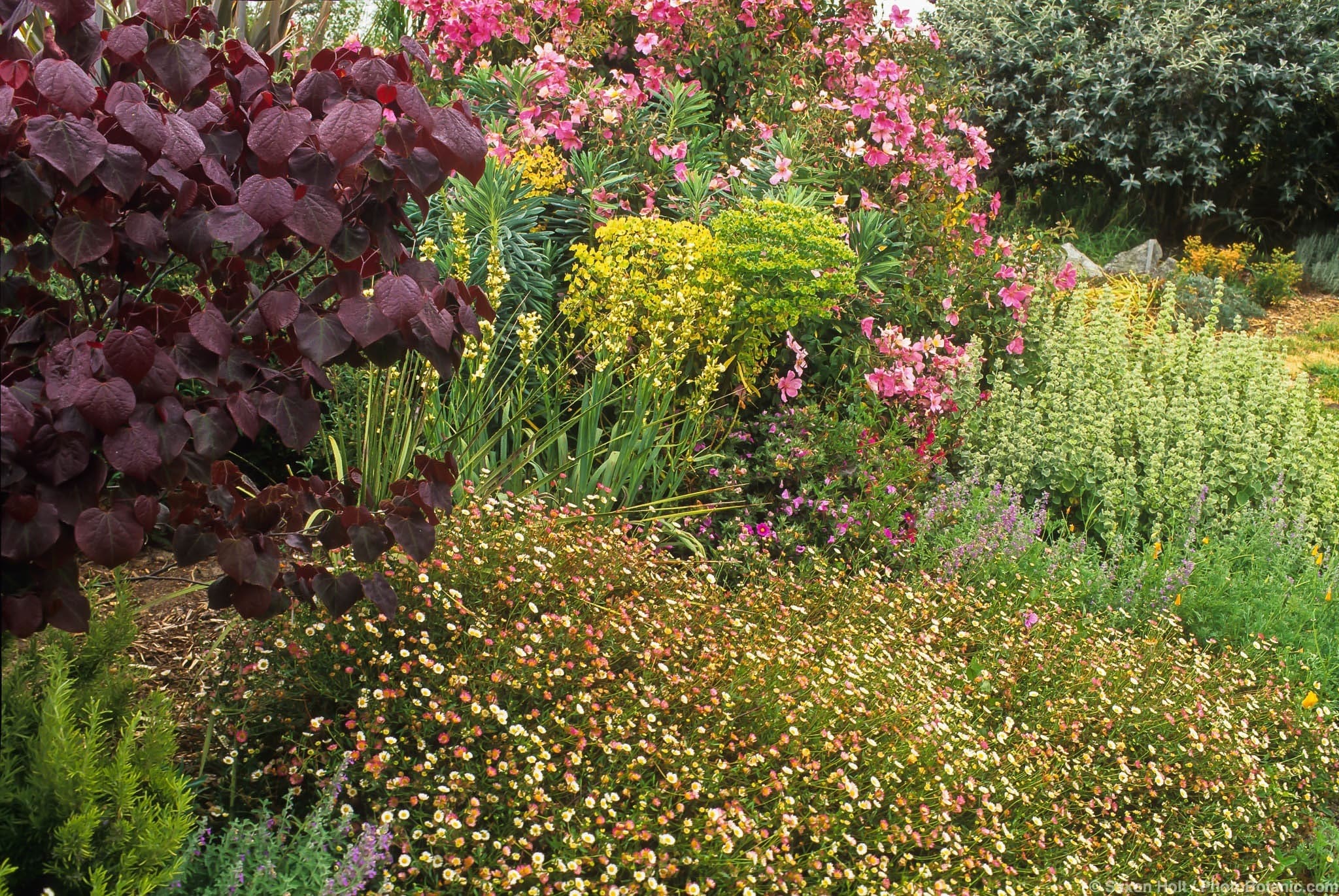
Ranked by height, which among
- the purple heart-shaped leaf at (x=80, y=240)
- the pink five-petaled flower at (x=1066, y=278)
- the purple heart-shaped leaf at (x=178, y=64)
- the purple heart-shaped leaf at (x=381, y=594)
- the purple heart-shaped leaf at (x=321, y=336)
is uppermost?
the purple heart-shaped leaf at (x=178, y=64)

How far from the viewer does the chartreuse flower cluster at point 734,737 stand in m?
2.44

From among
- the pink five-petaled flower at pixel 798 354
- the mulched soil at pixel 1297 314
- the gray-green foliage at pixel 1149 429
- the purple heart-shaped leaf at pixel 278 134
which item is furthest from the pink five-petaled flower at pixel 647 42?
the mulched soil at pixel 1297 314

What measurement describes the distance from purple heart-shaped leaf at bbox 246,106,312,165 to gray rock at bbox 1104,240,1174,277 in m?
9.67

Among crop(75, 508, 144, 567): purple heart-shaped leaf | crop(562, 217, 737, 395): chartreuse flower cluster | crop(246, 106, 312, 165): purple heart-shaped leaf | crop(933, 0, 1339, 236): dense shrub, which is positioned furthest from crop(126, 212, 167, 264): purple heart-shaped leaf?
crop(933, 0, 1339, 236): dense shrub

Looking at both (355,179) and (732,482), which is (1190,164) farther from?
(355,179)

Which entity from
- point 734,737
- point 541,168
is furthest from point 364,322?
point 541,168

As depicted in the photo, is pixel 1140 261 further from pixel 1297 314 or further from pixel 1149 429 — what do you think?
pixel 1149 429

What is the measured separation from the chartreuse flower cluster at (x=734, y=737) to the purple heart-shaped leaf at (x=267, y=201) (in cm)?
110

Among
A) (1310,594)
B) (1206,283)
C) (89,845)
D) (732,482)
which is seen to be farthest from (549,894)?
(1206,283)

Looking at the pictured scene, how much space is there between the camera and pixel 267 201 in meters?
1.94

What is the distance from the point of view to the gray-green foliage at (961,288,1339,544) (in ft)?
18.5

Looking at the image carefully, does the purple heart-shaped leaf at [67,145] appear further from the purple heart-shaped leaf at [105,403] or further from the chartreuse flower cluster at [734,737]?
the chartreuse flower cluster at [734,737]

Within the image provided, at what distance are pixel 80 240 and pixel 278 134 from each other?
387 mm

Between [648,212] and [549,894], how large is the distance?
388 centimetres
